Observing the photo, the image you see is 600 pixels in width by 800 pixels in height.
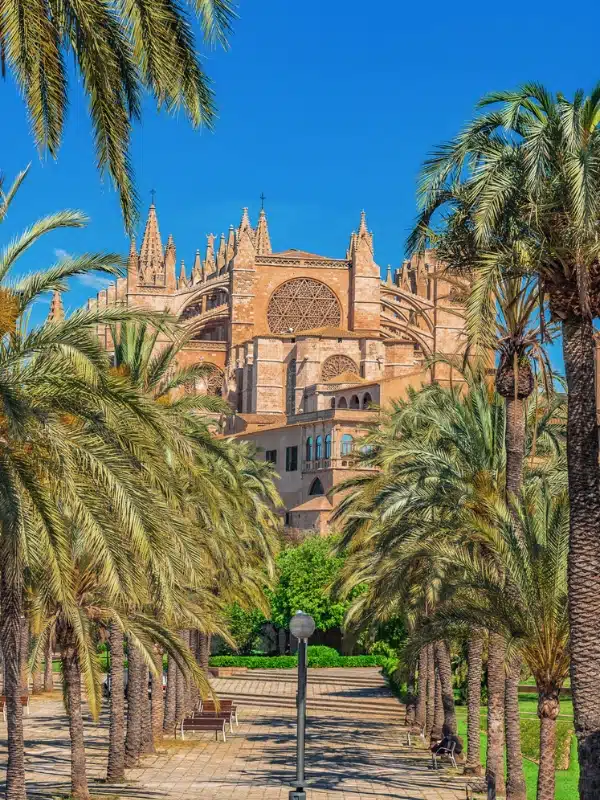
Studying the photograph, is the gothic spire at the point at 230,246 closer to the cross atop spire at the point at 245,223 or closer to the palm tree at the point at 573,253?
the cross atop spire at the point at 245,223

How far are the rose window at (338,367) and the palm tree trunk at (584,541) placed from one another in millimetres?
58231

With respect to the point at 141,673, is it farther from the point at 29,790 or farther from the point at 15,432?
the point at 15,432

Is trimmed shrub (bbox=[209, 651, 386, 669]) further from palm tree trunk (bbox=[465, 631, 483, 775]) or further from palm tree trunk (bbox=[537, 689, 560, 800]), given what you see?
palm tree trunk (bbox=[537, 689, 560, 800])

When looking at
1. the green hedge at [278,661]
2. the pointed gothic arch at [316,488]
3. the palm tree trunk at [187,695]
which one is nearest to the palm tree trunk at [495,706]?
the palm tree trunk at [187,695]

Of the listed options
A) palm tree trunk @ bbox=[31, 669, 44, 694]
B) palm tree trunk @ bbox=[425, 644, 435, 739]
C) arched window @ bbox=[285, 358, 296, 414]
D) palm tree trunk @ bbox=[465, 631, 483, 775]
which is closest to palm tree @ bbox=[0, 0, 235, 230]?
palm tree trunk @ bbox=[465, 631, 483, 775]

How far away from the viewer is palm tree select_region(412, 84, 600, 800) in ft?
44.5

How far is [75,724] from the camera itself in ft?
66.6

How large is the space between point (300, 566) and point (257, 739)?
19113 mm

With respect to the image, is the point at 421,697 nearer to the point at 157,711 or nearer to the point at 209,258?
the point at 157,711

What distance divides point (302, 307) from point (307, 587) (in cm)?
3360

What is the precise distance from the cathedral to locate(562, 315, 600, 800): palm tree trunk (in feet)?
155

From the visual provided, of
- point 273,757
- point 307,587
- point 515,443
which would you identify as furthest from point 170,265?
point 515,443

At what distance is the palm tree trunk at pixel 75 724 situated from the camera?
1973cm

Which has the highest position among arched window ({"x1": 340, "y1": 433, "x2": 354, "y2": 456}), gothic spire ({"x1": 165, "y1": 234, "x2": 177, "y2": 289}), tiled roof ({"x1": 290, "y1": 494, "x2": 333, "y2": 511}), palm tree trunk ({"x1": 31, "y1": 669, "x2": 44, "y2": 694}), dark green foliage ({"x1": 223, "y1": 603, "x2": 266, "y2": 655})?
gothic spire ({"x1": 165, "y1": 234, "x2": 177, "y2": 289})
